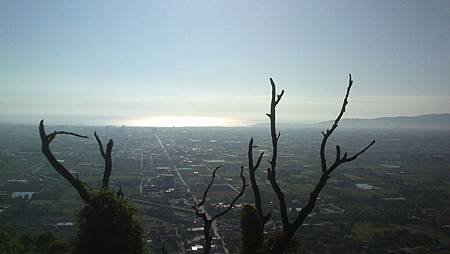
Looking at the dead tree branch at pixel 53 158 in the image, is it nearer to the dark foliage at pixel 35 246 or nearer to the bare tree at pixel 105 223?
the bare tree at pixel 105 223

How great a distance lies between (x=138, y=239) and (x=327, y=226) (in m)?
33.3

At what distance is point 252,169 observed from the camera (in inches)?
175

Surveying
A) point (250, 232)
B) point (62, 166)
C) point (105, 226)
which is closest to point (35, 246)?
point (105, 226)

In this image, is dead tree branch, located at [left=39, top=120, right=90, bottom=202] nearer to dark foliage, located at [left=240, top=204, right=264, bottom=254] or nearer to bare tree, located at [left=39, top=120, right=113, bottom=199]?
bare tree, located at [left=39, top=120, right=113, bottom=199]

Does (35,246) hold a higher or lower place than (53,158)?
lower

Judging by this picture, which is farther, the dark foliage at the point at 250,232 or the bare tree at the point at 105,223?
the dark foliage at the point at 250,232

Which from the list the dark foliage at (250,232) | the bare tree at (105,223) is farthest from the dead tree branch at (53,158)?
the dark foliage at (250,232)

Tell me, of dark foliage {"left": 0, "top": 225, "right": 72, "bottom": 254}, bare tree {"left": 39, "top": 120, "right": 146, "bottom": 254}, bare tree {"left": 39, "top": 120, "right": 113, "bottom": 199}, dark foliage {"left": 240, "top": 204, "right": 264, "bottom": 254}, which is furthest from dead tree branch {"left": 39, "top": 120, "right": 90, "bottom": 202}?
dark foliage {"left": 0, "top": 225, "right": 72, "bottom": 254}

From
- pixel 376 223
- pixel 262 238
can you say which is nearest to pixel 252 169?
pixel 262 238

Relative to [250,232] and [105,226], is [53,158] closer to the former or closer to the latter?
[105,226]

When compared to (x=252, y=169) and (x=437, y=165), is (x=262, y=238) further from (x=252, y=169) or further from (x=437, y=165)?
(x=437, y=165)

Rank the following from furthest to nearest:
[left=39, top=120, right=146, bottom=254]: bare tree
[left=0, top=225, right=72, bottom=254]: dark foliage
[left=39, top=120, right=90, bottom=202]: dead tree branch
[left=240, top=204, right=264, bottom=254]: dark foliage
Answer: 1. [left=0, top=225, right=72, bottom=254]: dark foliage
2. [left=240, top=204, right=264, bottom=254]: dark foliage
3. [left=39, top=120, right=146, bottom=254]: bare tree
4. [left=39, top=120, right=90, bottom=202]: dead tree branch

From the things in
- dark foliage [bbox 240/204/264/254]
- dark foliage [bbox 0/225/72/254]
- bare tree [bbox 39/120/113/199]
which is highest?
bare tree [bbox 39/120/113/199]

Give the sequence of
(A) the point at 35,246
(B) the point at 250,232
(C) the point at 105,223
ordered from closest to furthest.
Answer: (C) the point at 105,223 < (B) the point at 250,232 < (A) the point at 35,246
